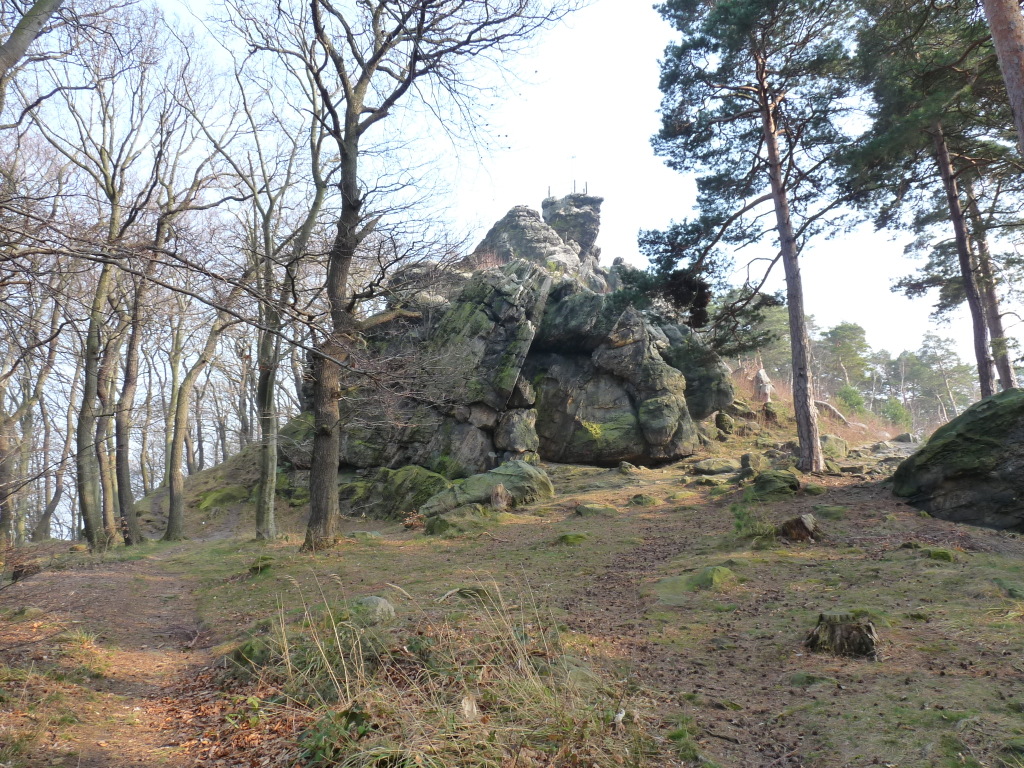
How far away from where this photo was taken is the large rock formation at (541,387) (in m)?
18.9

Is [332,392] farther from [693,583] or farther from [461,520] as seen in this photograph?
[693,583]

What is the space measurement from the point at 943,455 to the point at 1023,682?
6449 millimetres

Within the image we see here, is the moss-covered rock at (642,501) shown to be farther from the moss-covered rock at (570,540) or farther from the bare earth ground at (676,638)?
the moss-covered rock at (570,540)

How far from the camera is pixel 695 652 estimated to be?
459 centimetres

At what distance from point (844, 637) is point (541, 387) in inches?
660

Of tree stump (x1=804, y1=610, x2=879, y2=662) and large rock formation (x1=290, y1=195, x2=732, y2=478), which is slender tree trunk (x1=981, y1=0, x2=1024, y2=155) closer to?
tree stump (x1=804, y1=610, x2=879, y2=662)

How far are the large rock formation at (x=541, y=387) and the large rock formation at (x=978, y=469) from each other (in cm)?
924

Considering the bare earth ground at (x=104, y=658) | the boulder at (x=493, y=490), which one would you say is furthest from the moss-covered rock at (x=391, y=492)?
the bare earth ground at (x=104, y=658)

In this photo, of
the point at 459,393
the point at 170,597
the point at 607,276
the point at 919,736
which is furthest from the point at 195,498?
the point at 607,276

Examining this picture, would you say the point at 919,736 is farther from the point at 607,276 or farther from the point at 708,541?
the point at 607,276

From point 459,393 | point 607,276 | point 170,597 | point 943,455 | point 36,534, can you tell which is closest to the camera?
→ point 170,597

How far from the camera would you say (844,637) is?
433 centimetres

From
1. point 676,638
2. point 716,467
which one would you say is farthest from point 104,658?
point 716,467

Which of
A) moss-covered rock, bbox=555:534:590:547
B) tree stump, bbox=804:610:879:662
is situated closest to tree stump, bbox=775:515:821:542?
moss-covered rock, bbox=555:534:590:547
